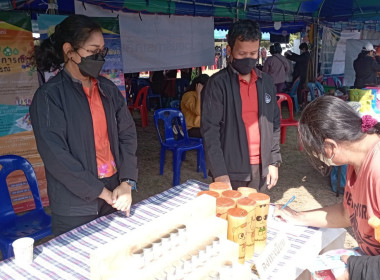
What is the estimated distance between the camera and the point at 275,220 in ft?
5.47

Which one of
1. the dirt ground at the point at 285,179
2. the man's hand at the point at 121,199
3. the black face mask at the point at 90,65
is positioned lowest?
the dirt ground at the point at 285,179

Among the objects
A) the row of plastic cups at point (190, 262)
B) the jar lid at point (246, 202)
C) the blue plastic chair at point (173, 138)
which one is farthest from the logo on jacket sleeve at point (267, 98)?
the blue plastic chair at point (173, 138)

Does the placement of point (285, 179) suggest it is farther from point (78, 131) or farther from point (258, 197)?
point (78, 131)

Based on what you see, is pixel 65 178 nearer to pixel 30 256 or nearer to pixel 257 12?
pixel 30 256

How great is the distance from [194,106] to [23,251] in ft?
11.4

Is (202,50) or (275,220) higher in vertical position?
(202,50)

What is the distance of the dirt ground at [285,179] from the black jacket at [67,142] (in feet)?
7.63

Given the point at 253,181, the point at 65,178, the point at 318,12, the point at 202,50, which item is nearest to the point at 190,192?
the point at 253,181

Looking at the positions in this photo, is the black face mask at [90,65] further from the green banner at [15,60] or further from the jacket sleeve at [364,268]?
the green banner at [15,60]

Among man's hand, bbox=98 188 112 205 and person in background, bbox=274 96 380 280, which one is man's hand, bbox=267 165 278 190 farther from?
man's hand, bbox=98 188 112 205

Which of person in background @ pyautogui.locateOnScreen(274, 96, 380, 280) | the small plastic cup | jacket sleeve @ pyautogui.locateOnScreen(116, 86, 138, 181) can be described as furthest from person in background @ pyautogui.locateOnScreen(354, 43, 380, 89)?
the small plastic cup

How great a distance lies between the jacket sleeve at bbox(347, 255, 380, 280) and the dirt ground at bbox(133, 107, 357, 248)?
206 centimetres

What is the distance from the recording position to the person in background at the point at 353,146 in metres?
1.15

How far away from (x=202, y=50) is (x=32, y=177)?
354 centimetres
